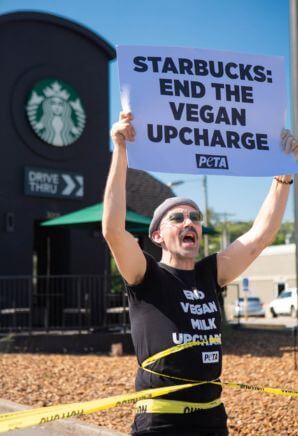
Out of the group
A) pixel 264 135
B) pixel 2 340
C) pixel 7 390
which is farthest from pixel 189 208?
pixel 2 340

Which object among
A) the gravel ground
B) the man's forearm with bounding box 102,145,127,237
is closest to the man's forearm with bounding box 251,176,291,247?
the man's forearm with bounding box 102,145,127,237

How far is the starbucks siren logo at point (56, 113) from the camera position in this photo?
1504 centimetres

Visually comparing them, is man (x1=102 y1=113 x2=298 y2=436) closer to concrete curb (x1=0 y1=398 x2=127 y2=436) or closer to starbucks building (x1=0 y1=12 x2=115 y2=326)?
concrete curb (x1=0 y1=398 x2=127 y2=436)

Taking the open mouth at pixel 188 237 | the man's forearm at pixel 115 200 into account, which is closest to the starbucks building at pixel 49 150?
the open mouth at pixel 188 237

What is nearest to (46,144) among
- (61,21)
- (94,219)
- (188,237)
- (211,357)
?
(61,21)

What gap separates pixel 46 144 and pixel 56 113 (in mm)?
831

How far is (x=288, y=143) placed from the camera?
3.60m

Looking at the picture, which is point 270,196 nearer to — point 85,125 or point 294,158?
point 294,158

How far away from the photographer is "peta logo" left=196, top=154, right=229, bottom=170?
3385mm

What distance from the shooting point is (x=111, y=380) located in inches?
317

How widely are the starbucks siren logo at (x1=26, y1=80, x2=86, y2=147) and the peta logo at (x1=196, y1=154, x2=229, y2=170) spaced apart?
39.5 ft

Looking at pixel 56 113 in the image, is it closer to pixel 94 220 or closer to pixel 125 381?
pixel 94 220

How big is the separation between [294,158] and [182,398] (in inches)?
59.2

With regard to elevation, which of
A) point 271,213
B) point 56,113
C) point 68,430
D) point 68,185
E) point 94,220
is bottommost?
point 68,430
